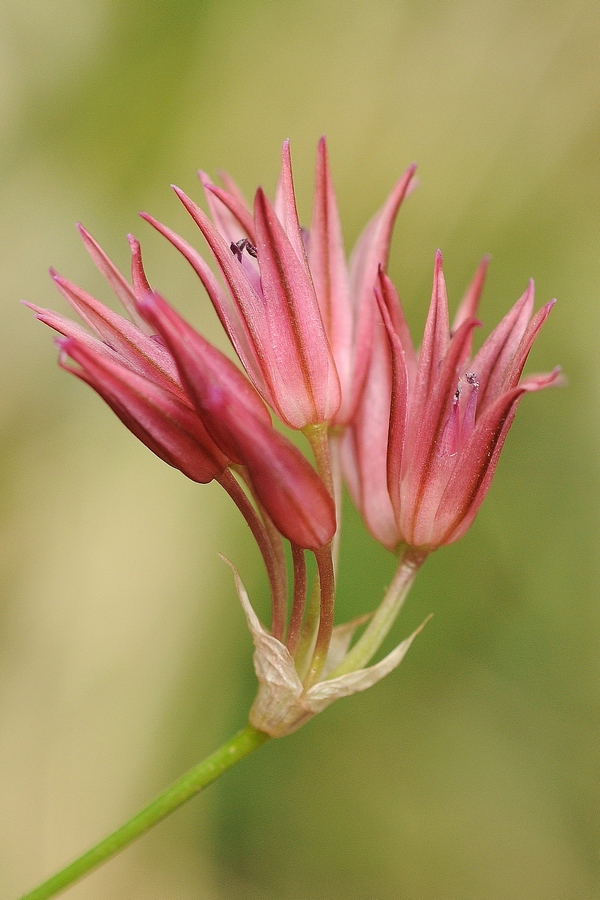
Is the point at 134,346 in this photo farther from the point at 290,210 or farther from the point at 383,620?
the point at 383,620

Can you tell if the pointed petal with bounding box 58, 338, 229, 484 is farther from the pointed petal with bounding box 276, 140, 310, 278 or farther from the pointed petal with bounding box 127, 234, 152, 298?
the pointed petal with bounding box 276, 140, 310, 278

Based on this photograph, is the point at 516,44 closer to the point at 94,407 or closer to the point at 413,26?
the point at 413,26

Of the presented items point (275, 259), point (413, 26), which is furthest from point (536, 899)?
point (413, 26)

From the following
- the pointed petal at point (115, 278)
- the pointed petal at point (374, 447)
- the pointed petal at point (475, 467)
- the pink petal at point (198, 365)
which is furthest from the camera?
the pointed petal at point (374, 447)

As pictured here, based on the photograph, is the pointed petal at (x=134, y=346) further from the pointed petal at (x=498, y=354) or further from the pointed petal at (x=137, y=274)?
the pointed petal at (x=498, y=354)

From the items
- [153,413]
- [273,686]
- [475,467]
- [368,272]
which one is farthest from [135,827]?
[368,272]

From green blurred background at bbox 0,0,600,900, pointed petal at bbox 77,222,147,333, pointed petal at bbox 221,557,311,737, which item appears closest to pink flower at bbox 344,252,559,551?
pointed petal at bbox 221,557,311,737

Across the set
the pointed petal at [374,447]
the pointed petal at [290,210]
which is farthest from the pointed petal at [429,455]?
the pointed petal at [290,210]

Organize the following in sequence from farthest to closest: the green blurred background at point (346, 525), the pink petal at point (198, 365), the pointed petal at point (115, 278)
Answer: the green blurred background at point (346, 525) → the pointed petal at point (115, 278) → the pink petal at point (198, 365)
